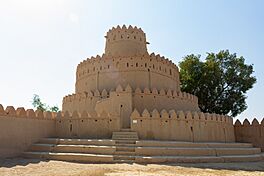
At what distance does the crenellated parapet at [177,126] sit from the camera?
44.7ft

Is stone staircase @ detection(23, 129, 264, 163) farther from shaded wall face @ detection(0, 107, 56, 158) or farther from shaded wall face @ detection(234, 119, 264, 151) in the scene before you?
shaded wall face @ detection(234, 119, 264, 151)

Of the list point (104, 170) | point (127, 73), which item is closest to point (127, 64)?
point (127, 73)

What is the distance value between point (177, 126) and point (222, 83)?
1429cm

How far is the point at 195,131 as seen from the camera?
14.7 meters

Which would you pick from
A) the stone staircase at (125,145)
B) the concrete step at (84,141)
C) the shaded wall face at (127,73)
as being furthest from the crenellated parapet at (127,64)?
the concrete step at (84,141)

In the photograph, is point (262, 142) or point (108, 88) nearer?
point (262, 142)

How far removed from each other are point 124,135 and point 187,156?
134 inches

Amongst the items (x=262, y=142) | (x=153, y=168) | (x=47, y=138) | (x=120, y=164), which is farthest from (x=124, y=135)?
(x=262, y=142)

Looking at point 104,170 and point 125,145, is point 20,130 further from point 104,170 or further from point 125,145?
point 104,170

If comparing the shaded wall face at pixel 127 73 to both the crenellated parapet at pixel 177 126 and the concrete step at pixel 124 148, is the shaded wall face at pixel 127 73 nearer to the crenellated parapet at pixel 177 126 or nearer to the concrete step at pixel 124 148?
the crenellated parapet at pixel 177 126

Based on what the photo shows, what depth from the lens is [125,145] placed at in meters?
12.0

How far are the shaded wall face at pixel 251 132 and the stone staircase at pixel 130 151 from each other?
4.21 meters

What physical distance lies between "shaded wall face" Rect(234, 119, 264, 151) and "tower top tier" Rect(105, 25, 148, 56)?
34.2 ft

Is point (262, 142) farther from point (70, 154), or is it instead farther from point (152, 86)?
point (70, 154)
